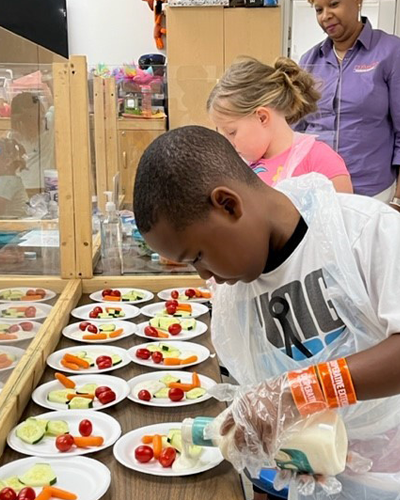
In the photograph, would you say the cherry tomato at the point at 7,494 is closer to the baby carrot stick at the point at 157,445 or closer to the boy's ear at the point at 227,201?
the baby carrot stick at the point at 157,445

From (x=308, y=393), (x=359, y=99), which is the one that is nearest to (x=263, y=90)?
(x=359, y=99)

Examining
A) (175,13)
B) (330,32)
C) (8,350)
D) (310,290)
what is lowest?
(8,350)

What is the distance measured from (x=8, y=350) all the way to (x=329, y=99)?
4.42 feet

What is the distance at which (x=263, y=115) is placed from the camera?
61.6 inches

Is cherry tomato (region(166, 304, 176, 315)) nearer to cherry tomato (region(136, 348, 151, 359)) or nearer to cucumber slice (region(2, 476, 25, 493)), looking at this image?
cherry tomato (region(136, 348, 151, 359))

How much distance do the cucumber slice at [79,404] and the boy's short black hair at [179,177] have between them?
52 cm

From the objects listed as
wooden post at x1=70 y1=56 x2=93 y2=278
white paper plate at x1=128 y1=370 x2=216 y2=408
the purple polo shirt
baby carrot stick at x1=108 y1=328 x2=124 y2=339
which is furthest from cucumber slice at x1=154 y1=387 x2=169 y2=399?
the purple polo shirt

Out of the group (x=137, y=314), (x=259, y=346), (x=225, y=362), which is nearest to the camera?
(x=259, y=346)

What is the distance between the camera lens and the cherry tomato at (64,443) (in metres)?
1.03

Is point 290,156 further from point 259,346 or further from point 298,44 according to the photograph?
point 298,44

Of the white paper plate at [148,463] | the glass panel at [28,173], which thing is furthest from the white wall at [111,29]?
the white paper plate at [148,463]

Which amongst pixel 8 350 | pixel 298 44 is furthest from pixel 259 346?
pixel 298 44

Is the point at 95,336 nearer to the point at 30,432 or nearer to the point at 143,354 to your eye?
the point at 143,354

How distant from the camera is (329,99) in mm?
2082
